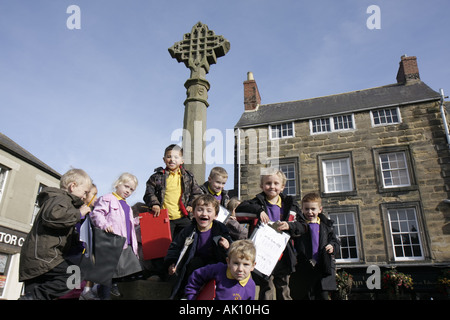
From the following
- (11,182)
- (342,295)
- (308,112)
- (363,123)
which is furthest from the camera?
(308,112)

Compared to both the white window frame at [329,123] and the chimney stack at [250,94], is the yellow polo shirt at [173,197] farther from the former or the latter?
the chimney stack at [250,94]

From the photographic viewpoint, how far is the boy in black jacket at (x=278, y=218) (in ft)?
12.0

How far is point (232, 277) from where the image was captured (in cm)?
295

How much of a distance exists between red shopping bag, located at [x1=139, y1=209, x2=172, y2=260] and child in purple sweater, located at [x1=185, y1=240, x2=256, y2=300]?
3.40 ft

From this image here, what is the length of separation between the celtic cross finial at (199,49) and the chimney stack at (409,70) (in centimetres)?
1446

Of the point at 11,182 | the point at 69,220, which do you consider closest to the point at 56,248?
the point at 69,220

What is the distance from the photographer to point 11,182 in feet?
45.8

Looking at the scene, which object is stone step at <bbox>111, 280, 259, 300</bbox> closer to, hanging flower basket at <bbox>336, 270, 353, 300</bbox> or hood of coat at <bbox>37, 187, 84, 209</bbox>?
hood of coat at <bbox>37, 187, 84, 209</bbox>

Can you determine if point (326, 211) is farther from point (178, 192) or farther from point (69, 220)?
point (69, 220)

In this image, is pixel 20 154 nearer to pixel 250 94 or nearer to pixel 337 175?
pixel 250 94

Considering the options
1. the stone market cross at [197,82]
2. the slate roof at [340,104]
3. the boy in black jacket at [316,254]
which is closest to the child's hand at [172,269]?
the boy in black jacket at [316,254]

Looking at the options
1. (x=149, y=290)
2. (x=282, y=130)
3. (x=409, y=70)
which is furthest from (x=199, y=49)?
(x=409, y=70)

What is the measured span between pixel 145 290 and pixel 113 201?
108 cm
